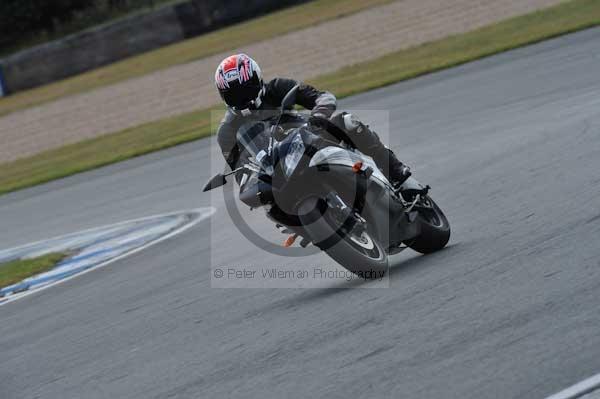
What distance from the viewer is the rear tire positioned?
6.71m

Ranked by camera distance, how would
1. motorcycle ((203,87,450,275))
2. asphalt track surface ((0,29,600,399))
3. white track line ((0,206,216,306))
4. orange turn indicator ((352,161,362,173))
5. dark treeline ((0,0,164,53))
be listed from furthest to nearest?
dark treeline ((0,0,164,53)) → white track line ((0,206,216,306)) → orange turn indicator ((352,161,362,173)) → motorcycle ((203,87,450,275)) → asphalt track surface ((0,29,600,399))

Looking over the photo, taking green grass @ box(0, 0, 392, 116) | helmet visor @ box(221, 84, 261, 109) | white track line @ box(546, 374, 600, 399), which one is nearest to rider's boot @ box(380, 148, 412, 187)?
helmet visor @ box(221, 84, 261, 109)

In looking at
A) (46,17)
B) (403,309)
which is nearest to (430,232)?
(403,309)

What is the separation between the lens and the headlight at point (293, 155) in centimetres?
608

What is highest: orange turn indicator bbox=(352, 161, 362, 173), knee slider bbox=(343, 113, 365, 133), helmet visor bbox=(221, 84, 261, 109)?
helmet visor bbox=(221, 84, 261, 109)

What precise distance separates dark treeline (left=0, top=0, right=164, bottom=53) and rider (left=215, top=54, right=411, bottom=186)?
3165 cm

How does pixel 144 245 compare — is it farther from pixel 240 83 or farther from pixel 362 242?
pixel 362 242

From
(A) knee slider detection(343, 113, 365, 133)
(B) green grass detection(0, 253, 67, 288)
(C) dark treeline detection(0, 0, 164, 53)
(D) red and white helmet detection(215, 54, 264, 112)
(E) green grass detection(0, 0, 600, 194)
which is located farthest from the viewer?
(C) dark treeline detection(0, 0, 164, 53)

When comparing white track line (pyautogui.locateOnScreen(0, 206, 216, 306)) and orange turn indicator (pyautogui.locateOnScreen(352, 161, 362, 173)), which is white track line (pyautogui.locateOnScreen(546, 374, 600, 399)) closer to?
orange turn indicator (pyautogui.locateOnScreen(352, 161, 362, 173))

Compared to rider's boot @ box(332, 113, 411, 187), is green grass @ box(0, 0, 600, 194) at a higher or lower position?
lower

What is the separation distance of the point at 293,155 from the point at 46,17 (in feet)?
112

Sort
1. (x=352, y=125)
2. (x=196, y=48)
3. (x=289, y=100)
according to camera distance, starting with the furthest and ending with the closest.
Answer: (x=196, y=48) → (x=352, y=125) → (x=289, y=100)

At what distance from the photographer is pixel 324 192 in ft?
20.2

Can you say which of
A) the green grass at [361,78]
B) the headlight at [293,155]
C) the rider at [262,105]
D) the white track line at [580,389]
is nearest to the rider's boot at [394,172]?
the rider at [262,105]
